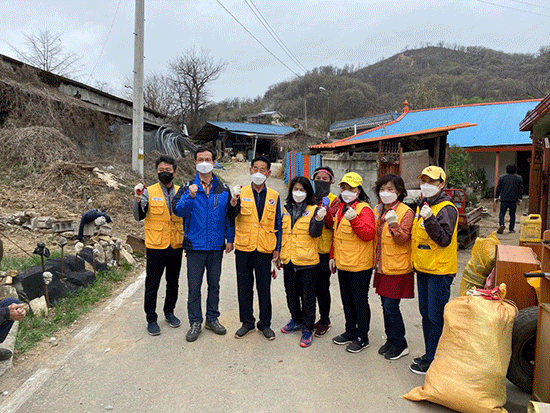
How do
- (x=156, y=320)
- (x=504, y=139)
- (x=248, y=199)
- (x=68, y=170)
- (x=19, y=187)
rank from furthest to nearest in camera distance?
1. (x=504, y=139)
2. (x=68, y=170)
3. (x=19, y=187)
4. (x=156, y=320)
5. (x=248, y=199)

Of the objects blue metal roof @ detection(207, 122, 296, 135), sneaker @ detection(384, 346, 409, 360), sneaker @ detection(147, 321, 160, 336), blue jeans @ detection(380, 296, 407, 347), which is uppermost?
blue metal roof @ detection(207, 122, 296, 135)

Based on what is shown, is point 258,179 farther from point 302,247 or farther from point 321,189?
point 302,247

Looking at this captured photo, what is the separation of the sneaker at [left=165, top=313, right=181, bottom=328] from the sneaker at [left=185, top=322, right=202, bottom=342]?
318mm

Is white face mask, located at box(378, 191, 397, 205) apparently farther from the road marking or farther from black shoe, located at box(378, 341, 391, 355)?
the road marking

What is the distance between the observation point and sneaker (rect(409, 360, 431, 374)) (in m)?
3.51

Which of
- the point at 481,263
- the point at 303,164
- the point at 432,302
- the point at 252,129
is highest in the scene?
the point at 252,129

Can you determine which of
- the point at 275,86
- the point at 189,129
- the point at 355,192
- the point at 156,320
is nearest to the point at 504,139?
the point at 355,192

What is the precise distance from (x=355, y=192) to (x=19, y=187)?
9.44 m

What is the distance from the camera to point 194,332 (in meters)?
4.18

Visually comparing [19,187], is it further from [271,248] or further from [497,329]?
[497,329]

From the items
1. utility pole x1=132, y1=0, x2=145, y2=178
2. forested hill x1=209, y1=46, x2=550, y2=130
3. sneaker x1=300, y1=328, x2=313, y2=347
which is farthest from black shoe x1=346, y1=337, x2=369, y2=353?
forested hill x1=209, y1=46, x2=550, y2=130

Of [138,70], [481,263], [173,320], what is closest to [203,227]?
→ [173,320]

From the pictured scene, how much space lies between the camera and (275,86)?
73562mm

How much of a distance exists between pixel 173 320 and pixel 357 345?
2065 mm
